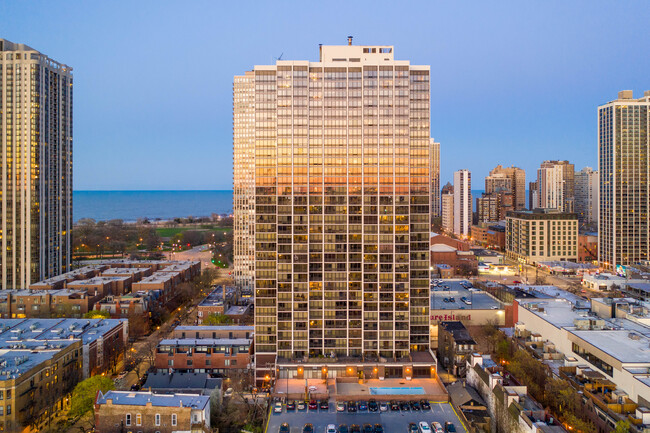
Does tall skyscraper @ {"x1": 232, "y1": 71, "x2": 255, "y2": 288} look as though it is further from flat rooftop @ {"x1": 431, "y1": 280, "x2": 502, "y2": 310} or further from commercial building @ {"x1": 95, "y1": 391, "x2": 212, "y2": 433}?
commercial building @ {"x1": 95, "y1": 391, "x2": 212, "y2": 433}

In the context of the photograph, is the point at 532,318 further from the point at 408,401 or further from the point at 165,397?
the point at 165,397

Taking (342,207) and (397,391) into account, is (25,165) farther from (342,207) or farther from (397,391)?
(397,391)

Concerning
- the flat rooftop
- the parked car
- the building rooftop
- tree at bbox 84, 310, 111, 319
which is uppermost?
the flat rooftop

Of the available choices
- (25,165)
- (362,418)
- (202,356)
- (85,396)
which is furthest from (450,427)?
(25,165)

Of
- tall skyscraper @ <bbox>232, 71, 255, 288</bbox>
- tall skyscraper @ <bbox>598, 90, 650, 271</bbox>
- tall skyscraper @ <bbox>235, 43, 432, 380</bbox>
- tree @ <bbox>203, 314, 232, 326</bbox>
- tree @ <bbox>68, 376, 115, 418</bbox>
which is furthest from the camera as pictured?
tall skyscraper @ <bbox>598, 90, 650, 271</bbox>

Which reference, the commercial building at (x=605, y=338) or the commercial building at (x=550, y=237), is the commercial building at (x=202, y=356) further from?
the commercial building at (x=550, y=237)

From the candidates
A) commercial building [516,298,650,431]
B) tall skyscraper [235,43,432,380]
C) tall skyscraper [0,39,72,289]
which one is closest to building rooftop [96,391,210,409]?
tall skyscraper [235,43,432,380]

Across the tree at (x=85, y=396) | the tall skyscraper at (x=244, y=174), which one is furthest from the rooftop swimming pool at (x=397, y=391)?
the tall skyscraper at (x=244, y=174)
